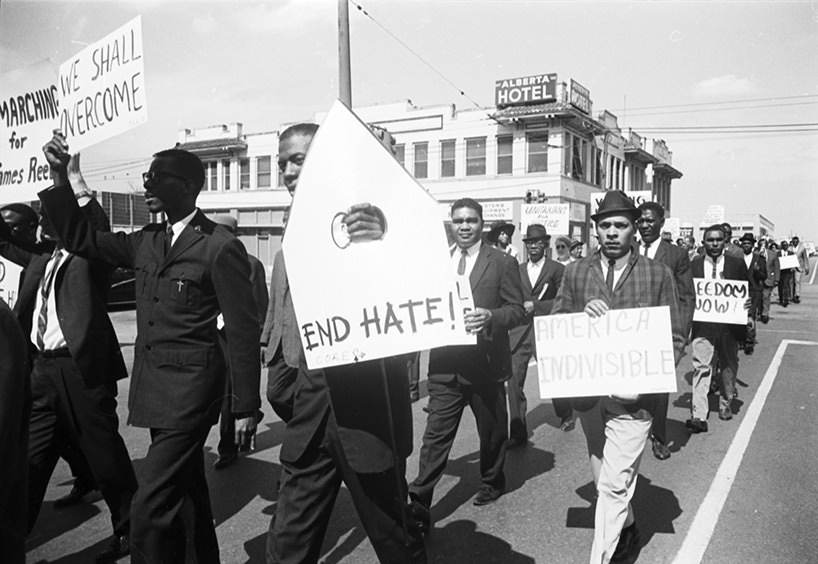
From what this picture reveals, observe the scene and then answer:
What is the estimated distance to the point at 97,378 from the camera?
11.6 feet

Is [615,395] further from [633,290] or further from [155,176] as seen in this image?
[155,176]

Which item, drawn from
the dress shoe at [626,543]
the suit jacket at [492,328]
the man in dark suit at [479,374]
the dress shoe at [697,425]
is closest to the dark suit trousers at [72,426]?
the man in dark suit at [479,374]

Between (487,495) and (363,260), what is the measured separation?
266 cm

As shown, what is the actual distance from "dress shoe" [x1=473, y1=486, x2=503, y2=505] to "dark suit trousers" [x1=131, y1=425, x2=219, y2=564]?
2.06 metres

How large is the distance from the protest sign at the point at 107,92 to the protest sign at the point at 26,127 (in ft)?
1.02

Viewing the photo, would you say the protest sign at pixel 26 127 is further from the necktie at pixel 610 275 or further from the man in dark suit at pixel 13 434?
the necktie at pixel 610 275

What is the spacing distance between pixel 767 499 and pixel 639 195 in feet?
41.1

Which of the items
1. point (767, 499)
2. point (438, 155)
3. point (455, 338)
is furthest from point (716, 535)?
point (438, 155)

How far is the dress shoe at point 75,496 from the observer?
170 inches

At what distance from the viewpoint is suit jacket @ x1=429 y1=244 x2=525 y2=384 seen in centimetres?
441

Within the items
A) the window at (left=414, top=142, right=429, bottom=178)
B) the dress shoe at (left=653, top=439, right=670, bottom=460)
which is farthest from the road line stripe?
the window at (left=414, top=142, right=429, bottom=178)

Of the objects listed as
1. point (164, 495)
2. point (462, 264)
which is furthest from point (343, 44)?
point (164, 495)

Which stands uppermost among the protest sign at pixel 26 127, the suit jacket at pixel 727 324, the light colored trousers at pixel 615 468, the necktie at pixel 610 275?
the protest sign at pixel 26 127

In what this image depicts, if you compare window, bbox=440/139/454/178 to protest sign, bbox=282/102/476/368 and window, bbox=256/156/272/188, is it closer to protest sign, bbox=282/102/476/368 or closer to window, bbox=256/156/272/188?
window, bbox=256/156/272/188
